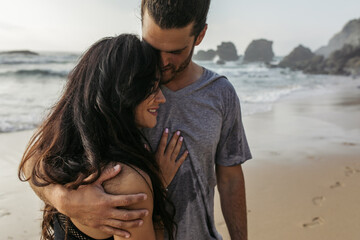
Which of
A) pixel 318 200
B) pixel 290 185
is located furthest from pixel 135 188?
pixel 290 185

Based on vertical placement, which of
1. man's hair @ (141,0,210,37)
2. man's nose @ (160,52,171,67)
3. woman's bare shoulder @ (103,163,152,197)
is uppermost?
man's hair @ (141,0,210,37)

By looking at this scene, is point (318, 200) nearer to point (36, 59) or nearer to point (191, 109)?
point (191, 109)

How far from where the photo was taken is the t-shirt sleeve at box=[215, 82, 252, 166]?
1.58 metres

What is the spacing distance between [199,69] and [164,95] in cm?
25

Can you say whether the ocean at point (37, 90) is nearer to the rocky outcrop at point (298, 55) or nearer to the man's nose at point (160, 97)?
the man's nose at point (160, 97)

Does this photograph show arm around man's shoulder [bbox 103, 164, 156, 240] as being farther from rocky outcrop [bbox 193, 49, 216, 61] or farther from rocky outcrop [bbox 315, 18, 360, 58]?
rocky outcrop [bbox 315, 18, 360, 58]

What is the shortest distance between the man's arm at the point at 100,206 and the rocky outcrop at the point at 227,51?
2455 cm

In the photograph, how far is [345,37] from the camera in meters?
45.8

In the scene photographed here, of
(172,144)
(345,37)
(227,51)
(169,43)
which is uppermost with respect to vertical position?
(169,43)

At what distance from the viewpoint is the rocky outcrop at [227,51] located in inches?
1015

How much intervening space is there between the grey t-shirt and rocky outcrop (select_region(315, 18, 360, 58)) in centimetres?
4171

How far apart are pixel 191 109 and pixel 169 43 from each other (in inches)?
12.0

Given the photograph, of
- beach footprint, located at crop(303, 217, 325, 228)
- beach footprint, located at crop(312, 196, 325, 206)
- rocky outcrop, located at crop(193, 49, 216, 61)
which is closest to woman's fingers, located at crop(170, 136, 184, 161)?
rocky outcrop, located at crop(193, 49, 216, 61)

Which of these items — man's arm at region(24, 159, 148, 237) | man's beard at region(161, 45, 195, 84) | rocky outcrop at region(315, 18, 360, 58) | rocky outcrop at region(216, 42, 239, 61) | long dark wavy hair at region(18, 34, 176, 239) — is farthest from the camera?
rocky outcrop at region(315, 18, 360, 58)
